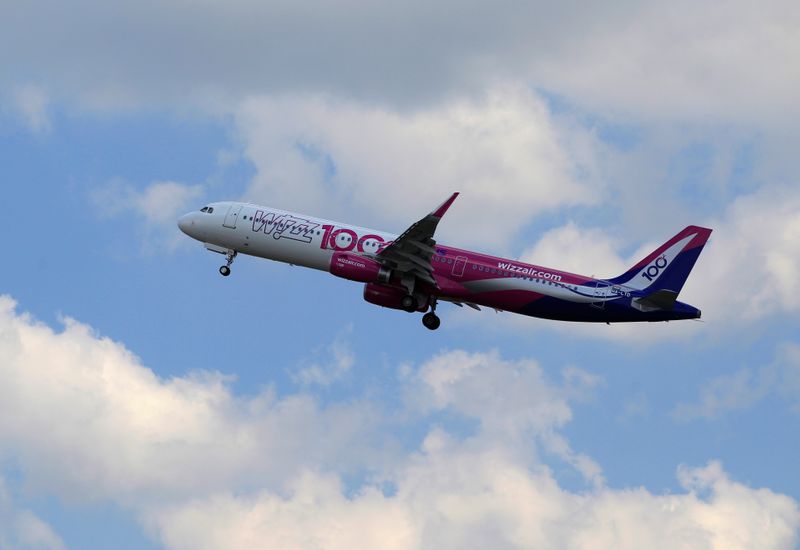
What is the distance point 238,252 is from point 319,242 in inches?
302

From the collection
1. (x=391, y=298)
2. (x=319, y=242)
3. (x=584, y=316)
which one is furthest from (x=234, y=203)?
(x=584, y=316)

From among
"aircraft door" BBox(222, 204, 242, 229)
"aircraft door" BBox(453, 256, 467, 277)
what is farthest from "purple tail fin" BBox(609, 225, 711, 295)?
→ "aircraft door" BBox(222, 204, 242, 229)

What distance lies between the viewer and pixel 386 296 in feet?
239

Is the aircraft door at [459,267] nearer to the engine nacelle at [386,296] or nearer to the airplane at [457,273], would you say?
the airplane at [457,273]

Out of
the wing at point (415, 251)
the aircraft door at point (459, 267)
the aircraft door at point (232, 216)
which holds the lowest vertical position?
the wing at point (415, 251)

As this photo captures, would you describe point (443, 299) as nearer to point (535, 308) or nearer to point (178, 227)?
point (535, 308)

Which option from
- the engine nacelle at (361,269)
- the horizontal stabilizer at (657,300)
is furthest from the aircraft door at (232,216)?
the horizontal stabilizer at (657,300)

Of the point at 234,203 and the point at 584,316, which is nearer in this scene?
the point at 584,316

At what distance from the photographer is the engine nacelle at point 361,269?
70.2 m

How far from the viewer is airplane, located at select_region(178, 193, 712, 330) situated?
68562 mm

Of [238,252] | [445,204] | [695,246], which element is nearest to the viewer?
[445,204]

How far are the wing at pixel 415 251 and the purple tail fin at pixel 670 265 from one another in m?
12.5

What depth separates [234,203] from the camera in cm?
7794

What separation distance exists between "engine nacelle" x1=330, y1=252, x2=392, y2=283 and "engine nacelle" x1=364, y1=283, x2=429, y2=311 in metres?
1.94
